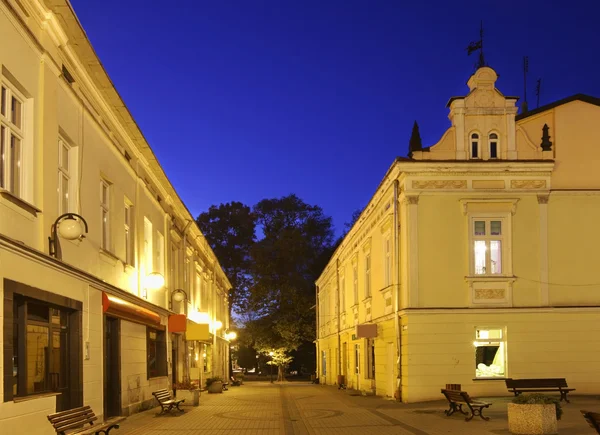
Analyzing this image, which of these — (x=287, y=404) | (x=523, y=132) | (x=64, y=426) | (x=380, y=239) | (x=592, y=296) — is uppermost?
(x=523, y=132)

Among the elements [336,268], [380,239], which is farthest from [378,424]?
[336,268]

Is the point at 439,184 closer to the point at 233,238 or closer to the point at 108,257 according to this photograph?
the point at 108,257

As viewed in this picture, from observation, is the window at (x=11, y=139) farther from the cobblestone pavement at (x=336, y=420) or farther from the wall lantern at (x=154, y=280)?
the wall lantern at (x=154, y=280)

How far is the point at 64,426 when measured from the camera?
35.8 ft

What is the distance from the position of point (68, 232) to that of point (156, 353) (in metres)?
12.0

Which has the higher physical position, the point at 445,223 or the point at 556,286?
the point at 445,223

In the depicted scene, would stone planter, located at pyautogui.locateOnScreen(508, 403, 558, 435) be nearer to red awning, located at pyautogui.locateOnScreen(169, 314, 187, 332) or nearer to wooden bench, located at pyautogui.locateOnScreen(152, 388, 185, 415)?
wooden bench, located at pyautogui.locateOnScreen(152, 388, 185, 415)

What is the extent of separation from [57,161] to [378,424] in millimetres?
8978

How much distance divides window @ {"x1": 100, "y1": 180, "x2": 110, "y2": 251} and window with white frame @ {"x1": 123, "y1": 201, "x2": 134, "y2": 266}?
1912mm

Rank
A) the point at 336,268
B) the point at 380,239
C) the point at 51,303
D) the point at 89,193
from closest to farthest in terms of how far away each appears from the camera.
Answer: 1. the point at 51,303
2. the point at 89,193
3. the point at 380,239
4. the point at 336,268

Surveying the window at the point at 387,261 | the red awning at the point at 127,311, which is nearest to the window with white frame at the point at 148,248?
the red awning at the point at 127,311

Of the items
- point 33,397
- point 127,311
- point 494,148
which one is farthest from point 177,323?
point 33,397

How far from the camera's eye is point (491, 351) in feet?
73.4

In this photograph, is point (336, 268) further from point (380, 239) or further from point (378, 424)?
point (378, 424)
